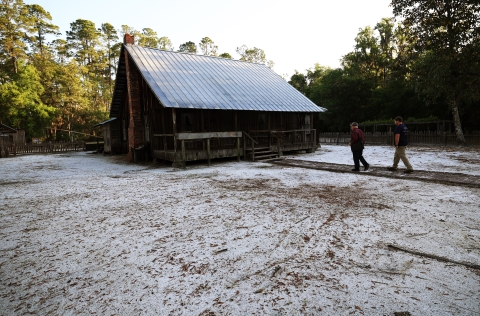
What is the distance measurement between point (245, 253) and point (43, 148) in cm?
3084

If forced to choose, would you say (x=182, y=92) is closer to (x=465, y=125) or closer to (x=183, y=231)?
(x=183, y=231)

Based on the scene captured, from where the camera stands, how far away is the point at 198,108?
13320 millimetres

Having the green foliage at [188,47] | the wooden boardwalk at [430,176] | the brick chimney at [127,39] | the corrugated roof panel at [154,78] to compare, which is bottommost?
the wooden boardwalk at [430,176]

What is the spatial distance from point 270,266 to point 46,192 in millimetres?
8154

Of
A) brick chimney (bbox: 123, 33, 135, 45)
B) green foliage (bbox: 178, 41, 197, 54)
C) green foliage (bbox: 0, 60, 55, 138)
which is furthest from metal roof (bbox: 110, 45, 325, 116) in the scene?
green foliage (bbox: 178, 41, 197, 54)

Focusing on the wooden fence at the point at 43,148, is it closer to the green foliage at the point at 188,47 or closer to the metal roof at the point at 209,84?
the metal roof at the point at 209,84

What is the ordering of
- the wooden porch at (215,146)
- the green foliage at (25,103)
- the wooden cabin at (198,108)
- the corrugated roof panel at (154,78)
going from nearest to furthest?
the corrugated roof panel at (154,78), the wooden porch at (215,146), the wooden cabin at (198,108), the green foliage at (25,103)

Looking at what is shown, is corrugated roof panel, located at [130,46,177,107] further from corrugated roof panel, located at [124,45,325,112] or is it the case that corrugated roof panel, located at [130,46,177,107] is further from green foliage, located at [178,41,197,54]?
A: green foliage, located at [178,41,197,54]

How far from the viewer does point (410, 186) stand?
25.3 ft

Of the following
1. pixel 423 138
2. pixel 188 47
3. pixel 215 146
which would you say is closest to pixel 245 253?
pixel 215 146

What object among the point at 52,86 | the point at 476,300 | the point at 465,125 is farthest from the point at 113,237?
the point at 52,86

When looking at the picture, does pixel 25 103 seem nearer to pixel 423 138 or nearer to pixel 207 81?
pixel 207 81

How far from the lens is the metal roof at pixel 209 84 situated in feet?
45.6

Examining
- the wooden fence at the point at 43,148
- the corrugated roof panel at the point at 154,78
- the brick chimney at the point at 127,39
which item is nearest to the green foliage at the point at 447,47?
the corrugated roof panel at the point at 154,78
